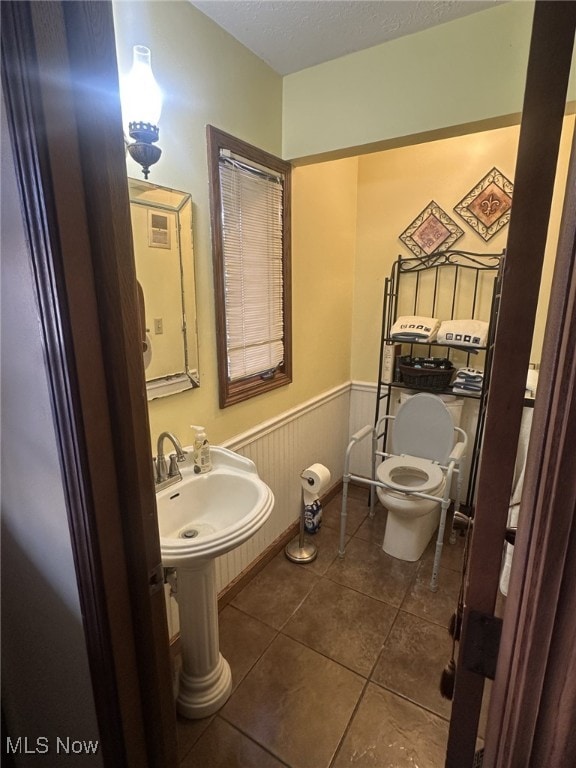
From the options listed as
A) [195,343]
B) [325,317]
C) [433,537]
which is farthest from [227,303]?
[433,537]

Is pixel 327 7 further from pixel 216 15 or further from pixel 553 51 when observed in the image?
pixel 553 51

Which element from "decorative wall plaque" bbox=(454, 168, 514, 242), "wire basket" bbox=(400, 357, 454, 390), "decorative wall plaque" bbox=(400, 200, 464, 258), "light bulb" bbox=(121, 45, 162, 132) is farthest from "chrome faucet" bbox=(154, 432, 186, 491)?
"decorative wall plaque" bbox=(454, 168, 514, 242)

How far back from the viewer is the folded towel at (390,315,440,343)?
236cm

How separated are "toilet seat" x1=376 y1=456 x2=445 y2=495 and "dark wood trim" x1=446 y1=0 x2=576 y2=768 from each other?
1596 millimetres

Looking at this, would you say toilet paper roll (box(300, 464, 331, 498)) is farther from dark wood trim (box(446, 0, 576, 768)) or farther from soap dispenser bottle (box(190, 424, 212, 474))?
dark wood trim (box(446, 0, 576, 768))

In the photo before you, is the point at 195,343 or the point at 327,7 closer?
the point at 327,7

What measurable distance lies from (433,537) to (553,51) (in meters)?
2.54

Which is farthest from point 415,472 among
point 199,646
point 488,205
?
point 488,205

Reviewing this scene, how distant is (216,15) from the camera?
1.37m

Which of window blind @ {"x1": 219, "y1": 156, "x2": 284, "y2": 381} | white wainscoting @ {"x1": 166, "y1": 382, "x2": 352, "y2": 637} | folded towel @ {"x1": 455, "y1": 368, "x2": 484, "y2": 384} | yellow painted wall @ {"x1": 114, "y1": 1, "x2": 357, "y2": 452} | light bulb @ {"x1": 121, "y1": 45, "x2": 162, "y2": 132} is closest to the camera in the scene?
light bulb @ {"x1": 121, "y1": 45, "x2": 162, "y2": 132}

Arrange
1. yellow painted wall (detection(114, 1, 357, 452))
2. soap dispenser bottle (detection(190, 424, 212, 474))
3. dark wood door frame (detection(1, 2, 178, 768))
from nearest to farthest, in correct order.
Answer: dark wood door frame (detection(1, 2, 178, 768)) → yellow painted wall (detection(114, 1, 357, 452)) → soap dispenser bottle (detection(190, 424, 212, 474))

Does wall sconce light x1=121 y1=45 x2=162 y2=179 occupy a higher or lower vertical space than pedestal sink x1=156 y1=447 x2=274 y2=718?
higher

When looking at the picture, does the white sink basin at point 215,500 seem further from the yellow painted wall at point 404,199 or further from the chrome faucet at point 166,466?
the yellow painted wall at point 404,199

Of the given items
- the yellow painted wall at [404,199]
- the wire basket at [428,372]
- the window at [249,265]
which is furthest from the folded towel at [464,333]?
the window at [249,265]
